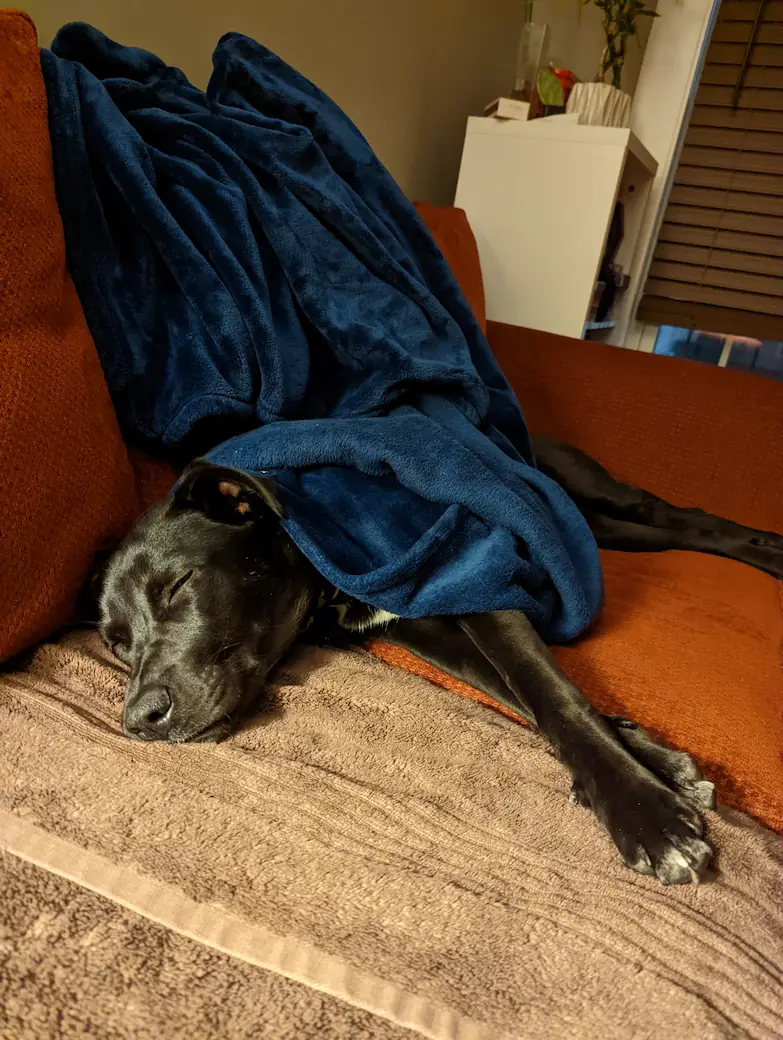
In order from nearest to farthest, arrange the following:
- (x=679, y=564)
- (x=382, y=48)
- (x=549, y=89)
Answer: (x=679, y=564) → (x=382, y=48) → (x=549, y=89)

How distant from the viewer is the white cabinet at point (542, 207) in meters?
2.25

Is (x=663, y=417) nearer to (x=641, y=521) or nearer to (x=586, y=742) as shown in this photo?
(x=641, y=521)

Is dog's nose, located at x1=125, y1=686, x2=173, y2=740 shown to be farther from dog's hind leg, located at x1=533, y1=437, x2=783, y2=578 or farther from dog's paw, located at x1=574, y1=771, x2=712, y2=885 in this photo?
dog's hind leg, located at x1=533, y1=437, x2=783, y2=578

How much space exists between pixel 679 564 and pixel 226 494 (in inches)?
36.1

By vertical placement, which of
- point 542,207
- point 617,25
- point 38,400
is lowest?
point 38,400

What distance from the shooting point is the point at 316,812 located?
0.73 meters

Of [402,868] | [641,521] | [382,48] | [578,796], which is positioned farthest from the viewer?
[382,48]

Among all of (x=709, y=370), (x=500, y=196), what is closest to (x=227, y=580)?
(x=709, y=370)

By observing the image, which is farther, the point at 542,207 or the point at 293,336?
the point at 542,207

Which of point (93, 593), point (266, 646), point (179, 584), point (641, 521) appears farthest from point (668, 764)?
point (641, 521)

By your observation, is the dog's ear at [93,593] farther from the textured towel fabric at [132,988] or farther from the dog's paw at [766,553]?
the dog's paw at [766,553]

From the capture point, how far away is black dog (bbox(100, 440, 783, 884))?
79 centimetres

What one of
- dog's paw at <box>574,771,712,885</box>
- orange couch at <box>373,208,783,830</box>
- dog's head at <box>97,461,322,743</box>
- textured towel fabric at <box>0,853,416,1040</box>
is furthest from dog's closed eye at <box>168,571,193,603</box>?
dog's paw at <box>574,771,712,885</box>

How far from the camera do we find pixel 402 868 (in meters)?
0.67
